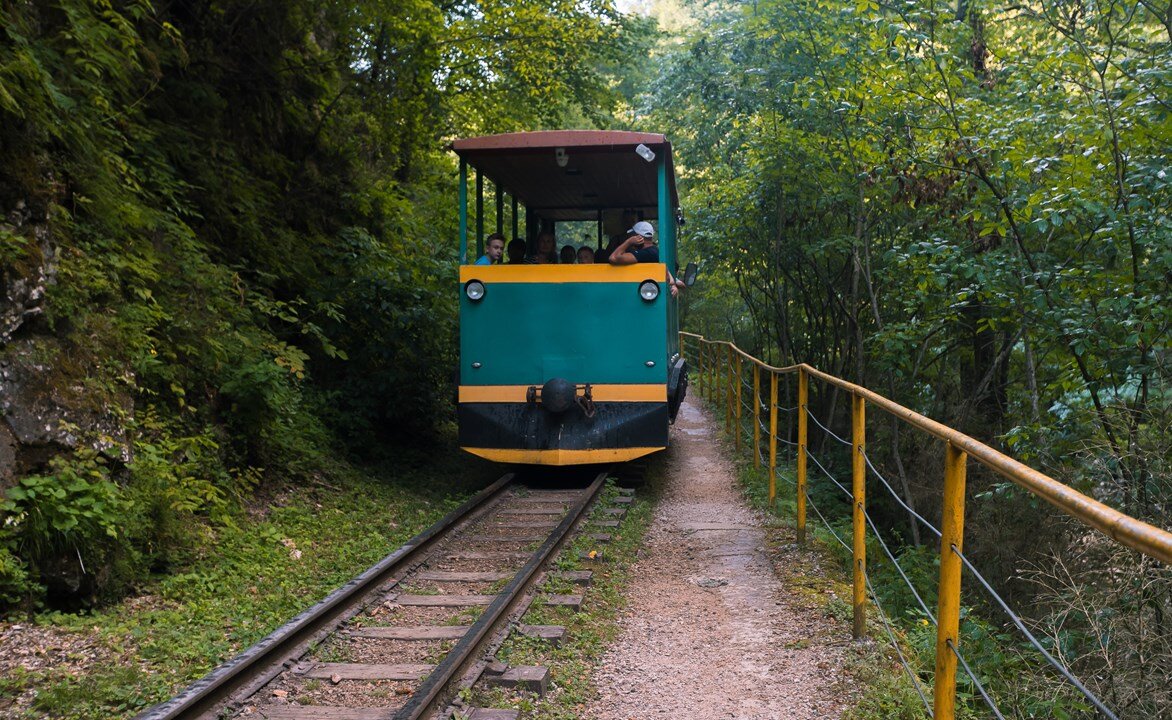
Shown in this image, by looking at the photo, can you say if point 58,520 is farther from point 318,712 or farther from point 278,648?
point 318,712

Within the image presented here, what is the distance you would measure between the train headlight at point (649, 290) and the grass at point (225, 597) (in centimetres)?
258

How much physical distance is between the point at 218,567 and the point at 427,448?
4853mm

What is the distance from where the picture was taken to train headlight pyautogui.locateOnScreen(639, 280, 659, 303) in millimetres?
8672

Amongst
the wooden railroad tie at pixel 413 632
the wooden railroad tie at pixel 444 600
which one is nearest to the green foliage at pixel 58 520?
the wooden railroad tie at pixel 413 632

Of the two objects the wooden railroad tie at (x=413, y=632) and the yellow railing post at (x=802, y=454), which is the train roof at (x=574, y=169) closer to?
the yellow railing post at (x=802, y=454)

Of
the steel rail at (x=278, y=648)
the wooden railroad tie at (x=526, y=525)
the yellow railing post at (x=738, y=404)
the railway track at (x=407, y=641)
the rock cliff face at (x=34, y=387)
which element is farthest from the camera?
the yellow railing post at (x=738, y=404)

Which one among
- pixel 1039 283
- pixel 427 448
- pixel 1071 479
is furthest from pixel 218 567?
pixel 1039 283

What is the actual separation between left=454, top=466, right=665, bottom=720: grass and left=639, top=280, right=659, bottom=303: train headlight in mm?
2300

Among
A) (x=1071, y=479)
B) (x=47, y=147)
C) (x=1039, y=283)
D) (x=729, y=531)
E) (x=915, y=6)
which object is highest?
(x=915, y=6)

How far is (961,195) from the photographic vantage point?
31.3 feet

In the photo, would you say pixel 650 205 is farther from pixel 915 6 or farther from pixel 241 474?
pixel 241 474

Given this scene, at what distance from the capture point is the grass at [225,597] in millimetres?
3949

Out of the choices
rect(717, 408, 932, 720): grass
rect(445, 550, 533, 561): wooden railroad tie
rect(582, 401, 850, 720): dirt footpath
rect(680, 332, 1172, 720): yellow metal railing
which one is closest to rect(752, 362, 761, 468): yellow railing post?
rect(717, 408, 932, 720): grass

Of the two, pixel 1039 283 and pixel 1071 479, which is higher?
pixel 1039 283
